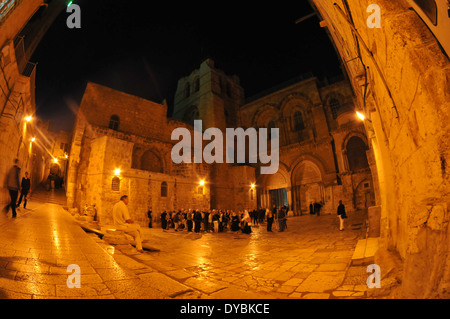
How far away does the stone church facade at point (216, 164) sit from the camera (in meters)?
13.5

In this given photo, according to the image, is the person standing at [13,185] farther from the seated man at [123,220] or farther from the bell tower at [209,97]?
A: the bell tower at [209,97]

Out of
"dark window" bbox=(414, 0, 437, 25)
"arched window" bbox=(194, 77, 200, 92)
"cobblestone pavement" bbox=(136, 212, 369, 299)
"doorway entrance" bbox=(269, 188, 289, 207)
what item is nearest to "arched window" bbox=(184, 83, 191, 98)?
"arched window" bbox=(194, 77, 200, 92)

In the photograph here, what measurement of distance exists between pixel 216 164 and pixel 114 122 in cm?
1092

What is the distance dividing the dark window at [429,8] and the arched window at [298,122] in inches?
862

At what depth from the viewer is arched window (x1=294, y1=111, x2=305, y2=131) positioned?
899 inches

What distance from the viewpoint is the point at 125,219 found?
5.63 meters

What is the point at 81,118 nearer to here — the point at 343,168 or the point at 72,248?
the point at 72,248

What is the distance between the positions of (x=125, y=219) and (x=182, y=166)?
518 inches

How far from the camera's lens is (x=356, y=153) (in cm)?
1862

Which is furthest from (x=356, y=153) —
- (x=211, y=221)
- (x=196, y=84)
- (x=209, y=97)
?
(x=196, y=84)

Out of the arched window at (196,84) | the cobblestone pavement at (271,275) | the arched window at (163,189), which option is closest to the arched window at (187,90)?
the arched window at (196,84)

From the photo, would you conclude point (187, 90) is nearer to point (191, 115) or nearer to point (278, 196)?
point (191, 115)

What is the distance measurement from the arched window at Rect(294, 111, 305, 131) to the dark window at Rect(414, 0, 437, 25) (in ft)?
71.8

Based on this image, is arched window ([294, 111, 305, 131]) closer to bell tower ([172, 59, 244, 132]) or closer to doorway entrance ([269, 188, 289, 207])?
doorway entrance ([269, 188, 289, 207])
